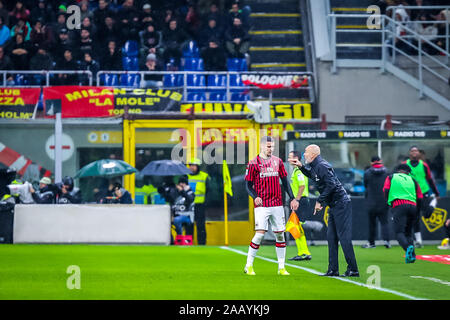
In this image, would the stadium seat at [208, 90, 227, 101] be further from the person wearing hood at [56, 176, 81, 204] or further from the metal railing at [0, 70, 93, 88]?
the person wearing hood at [56, 176, 81, 204]

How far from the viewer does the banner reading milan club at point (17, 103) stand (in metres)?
25.7

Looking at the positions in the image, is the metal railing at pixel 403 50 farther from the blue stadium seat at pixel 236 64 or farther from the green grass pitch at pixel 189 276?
the green grass pitch at pixel 189 276

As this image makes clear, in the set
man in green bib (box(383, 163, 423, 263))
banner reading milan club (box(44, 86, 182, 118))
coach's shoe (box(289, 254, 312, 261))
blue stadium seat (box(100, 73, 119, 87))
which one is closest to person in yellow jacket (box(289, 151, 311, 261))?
coach's shoe (box(289, 254, 312, 261))

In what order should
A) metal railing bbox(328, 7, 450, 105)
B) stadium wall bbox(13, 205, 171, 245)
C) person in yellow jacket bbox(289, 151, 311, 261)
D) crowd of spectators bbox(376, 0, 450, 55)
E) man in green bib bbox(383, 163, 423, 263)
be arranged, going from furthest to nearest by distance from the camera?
1. crowd of spectators bbox(376, 0, 450, 55)
2. metal railing bbox(328, 7, 450, 105)
3. stadium wall bbox(13, 205, 171, 245)
4. person in yellow jacket bbox(289, 151, 311, 261)
5. man in green bib bbox(383, 163, 423, 263)

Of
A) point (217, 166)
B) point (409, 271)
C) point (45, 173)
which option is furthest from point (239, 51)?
point (409, 271)

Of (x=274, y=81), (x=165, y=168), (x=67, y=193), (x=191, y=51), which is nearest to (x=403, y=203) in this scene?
(x=165, y=168)

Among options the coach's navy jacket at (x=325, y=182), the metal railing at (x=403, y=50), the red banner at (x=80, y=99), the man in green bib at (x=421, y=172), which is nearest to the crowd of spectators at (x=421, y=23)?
the metal railing at (x=403, y=50)

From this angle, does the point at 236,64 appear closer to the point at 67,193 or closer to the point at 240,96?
the point at 240,96

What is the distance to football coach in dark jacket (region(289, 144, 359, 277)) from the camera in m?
13.9

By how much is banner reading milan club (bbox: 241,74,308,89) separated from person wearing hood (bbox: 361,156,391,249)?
5332mm

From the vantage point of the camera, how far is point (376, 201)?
22422 mm

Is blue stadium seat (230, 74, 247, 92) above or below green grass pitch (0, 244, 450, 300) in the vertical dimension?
above

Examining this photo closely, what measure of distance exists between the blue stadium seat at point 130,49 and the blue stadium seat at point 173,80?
1.62 metres

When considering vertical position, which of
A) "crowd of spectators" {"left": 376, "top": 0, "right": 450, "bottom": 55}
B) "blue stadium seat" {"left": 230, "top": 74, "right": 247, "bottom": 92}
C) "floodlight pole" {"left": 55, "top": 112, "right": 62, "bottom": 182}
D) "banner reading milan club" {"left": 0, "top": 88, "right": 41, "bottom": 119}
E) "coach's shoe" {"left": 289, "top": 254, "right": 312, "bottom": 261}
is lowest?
"coach's shoe" {"left": 289, "top": 254, "right": 312, "bottom": 261}
